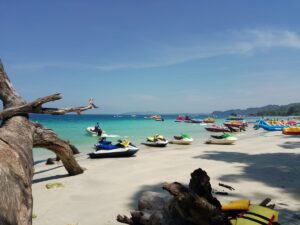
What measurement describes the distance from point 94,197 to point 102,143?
1024 centimetres

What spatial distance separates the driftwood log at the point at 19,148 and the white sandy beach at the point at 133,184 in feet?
5.05

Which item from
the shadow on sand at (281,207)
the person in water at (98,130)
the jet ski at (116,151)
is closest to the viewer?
the shadow on sand at (281,207)

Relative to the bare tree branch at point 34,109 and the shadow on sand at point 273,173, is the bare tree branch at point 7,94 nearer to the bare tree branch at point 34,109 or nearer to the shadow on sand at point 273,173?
the bare tree branch at point 34,109

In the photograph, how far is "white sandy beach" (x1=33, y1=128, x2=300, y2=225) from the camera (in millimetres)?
7809

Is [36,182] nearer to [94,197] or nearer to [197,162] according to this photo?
[94,197]

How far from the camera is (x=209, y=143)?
26.6 meters

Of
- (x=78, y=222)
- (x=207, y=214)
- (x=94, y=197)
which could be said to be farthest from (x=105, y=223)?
(x=207, y=214)

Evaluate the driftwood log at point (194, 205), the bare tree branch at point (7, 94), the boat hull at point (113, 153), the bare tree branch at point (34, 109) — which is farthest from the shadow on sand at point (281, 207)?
the boat hull at point (113, 153)

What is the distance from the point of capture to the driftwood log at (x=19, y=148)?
11.8 feet

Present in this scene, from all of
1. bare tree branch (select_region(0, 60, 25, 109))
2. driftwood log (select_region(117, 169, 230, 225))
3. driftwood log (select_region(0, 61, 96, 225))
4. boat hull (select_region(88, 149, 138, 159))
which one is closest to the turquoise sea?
boat hull (select_region(88, 149, 138, 159))

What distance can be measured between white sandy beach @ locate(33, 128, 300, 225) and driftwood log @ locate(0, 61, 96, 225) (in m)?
1.54

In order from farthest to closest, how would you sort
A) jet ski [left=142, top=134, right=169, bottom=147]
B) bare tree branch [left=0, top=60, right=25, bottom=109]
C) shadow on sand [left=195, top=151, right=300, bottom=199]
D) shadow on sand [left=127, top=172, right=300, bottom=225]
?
jet ski [left=142, top=134, right=169, bottom=147]
bare tree branch [left=0, top=60, right=25, bottom=109]
shadow on sand [left=195, top=151, right=300, bottom=199]
shadow on sand [left=127, top=172, right=300, bottom=225]

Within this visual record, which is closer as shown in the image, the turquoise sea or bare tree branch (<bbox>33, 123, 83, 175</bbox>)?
bare tree branch (<bbox>33, 123, 83, 175</bbox>)

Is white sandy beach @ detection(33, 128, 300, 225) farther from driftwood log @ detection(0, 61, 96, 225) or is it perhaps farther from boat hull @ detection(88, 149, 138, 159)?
driftwood log @ detection(0, 61, 96, 225)
